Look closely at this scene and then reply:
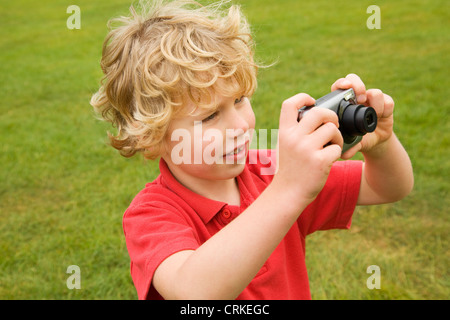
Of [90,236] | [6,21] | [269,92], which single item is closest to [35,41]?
[6,21]

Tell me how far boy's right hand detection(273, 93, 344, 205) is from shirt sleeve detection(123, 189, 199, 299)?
11.2 inches

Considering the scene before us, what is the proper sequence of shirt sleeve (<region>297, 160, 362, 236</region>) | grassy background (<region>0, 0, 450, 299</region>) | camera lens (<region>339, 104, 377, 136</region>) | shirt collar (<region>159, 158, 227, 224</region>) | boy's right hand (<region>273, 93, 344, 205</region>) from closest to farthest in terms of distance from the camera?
boy's right hand (<region>273, 93, 344, 205</region>)
camera lens (<region>339, 104, 377, 136</region>)
shirt collar (<region>159, 158, 227, 224</region>)
shirt sleeve (<region>297, 160, 362, 236</region>)
grassy background (<region>0, 0, 450, 299</region>)

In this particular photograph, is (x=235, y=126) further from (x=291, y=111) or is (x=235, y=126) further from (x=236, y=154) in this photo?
(x=291, y=111)

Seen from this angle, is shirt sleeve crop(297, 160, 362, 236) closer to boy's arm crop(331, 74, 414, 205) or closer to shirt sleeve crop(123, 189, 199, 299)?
boy's arm crop(331, 74, 414, 205)

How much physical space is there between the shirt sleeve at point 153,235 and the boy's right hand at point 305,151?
286 millimetres

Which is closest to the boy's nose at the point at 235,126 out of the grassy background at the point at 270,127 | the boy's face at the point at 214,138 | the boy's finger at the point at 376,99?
the boy's face at the point at 214,138

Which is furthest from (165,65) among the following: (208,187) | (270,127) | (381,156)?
(270,127)

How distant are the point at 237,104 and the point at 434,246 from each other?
1704 millimetres

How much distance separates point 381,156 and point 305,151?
52cm

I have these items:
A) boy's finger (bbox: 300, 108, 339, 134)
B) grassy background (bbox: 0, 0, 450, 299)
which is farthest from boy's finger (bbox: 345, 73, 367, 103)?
grassy background (bbox: 0, 0, 450, 299)

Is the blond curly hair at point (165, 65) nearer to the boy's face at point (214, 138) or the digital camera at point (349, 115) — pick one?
the boy's face at point (214, 138)

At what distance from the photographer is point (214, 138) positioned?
4.08 feet

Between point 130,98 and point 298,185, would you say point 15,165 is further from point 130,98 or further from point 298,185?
point 298,185

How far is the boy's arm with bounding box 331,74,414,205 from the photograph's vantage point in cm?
128
